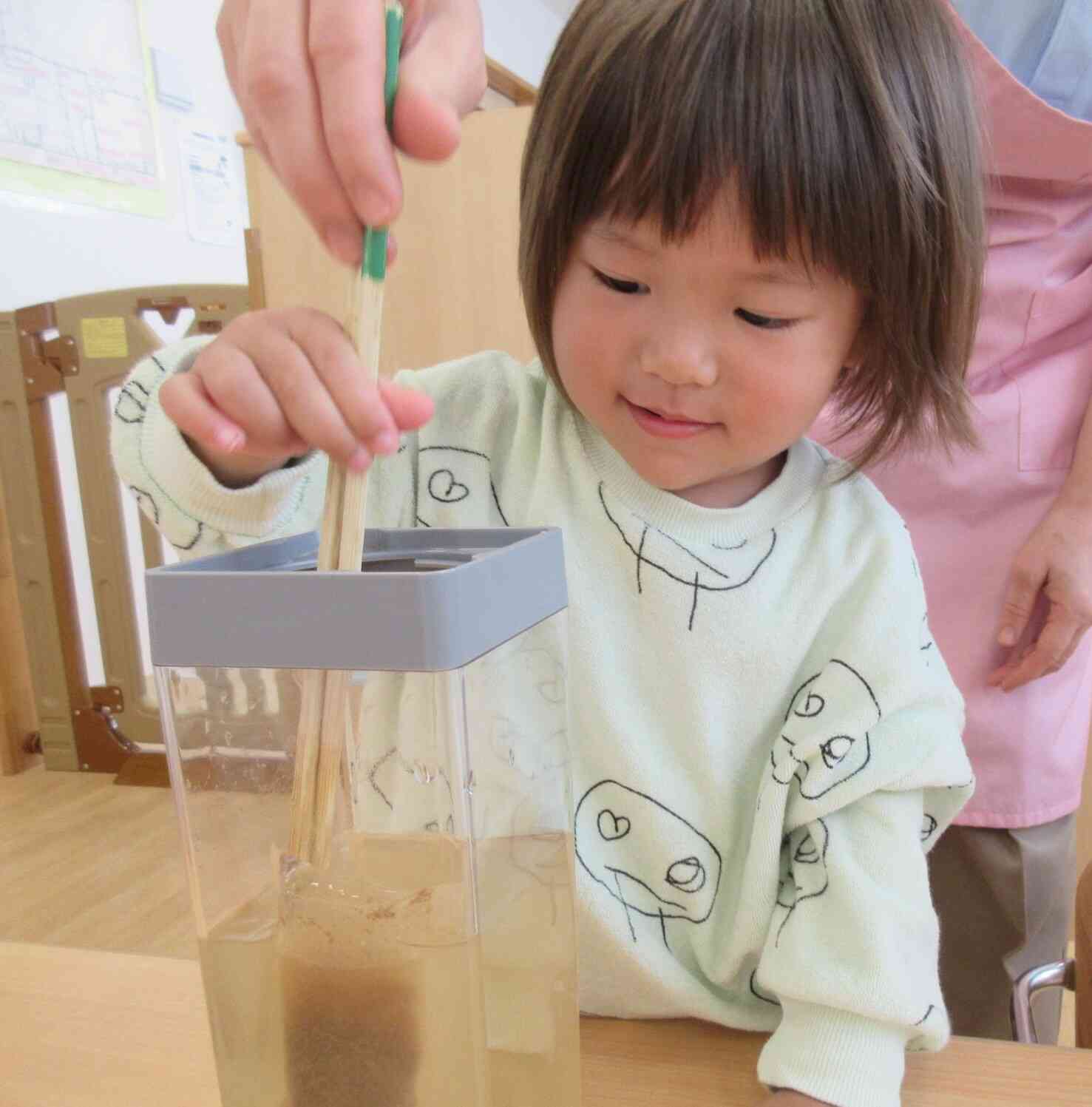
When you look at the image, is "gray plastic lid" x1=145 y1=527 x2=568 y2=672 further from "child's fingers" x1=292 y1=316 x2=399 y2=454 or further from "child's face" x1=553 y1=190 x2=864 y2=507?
"child's face" x1=553 y1=190 x2=864 y2=507

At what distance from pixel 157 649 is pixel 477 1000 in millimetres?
145

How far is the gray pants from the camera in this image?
894 mm

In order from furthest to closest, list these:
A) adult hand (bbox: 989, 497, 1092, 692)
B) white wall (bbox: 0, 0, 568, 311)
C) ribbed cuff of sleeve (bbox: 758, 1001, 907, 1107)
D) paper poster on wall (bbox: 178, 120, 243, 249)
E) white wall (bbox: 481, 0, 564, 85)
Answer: white wall (bbox: 481, 0, 564, 85), paper poster on wall (bbox: 178, 120, 243, 249), white wall (bbox: 0, 0, 568, 311), adult hand (bbox: 989, 497, 1092, 692), ribbed cuff of sleeve (bbox: 758, 1001, 907, 1107)

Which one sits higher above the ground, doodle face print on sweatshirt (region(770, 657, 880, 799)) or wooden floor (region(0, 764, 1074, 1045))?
doodle face print on sweatshirt (region(770, 657, 880, 799))

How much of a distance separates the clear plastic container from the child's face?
0.55ft

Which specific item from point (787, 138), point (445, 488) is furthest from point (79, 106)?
point (787, 138)

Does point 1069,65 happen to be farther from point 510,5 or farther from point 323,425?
point 510,5

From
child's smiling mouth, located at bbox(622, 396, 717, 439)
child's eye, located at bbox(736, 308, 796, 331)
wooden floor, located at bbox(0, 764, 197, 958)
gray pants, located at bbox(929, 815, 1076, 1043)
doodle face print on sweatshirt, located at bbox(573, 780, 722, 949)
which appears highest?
child's eye, located at bbox(736, 308, 796, 331)

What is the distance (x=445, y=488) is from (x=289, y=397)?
9.0 inches

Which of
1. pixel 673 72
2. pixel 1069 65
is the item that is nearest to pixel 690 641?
pixel 673 72

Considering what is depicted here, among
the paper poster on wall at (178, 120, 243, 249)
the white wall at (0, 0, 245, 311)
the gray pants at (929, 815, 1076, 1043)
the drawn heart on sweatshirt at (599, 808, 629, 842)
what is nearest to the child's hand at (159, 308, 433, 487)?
the drawn heart on sweatshirt at (599, 808, 629, 842)

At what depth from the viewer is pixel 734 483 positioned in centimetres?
58

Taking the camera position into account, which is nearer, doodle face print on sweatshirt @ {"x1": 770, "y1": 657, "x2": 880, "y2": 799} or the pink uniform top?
doodle face print on sweatshirt @ {"x1": 770, "y1": 657, "x2": 880, "y2": 799}

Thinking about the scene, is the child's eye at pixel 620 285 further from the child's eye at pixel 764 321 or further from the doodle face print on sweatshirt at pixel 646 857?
the doodle face print on sweatshirt at pixel 646 857
